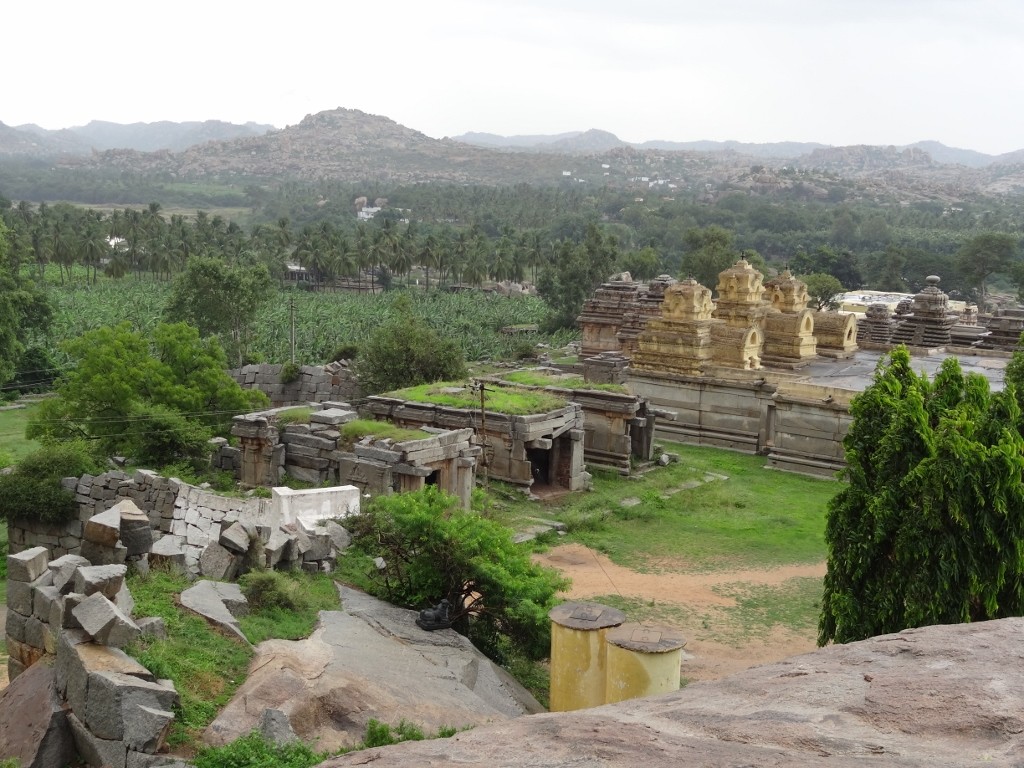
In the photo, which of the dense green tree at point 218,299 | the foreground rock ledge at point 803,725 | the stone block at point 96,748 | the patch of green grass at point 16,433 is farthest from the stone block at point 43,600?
the dense green tree at point 218,299

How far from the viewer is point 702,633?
17.9 metres

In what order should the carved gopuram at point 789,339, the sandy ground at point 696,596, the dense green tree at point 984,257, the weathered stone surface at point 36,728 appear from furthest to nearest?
1. the dense green tree at point 984,257
2. the carved gopuram at point 789,339
3. the sandy ground at point 696,596
4. the weathered stone surface at point 36,728

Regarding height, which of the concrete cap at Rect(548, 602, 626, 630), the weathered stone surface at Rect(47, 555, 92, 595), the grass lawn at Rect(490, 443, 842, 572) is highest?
the weathered stone surface at Rect(47, 555, 92, 595)

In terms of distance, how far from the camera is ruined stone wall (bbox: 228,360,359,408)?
114 feet

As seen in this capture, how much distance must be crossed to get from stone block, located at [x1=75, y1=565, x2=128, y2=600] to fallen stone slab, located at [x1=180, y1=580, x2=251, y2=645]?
39.0 inches

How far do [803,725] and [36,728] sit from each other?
7552mm

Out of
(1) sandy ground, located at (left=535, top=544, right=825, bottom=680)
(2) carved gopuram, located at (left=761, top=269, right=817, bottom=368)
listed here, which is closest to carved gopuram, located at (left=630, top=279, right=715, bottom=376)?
(2) carved gopuram, located at (left=761, top=269, right=817, bottom=368)

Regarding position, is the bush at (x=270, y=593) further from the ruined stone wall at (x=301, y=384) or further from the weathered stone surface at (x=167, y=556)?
the ruined stone wall at (x=301, y=384)

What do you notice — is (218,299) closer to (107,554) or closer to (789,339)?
(789,339)

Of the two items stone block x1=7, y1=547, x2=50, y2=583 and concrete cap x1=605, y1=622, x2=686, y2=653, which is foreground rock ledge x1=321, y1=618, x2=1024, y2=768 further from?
stone block x1=7, y1=547, x2=50, y2=583

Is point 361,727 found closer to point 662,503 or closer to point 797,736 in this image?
point 797,736

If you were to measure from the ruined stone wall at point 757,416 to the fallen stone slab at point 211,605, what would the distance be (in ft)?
69.5

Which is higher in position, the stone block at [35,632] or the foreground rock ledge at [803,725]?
the foreground rock ledge at [803,725]

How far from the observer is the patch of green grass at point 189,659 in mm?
9906
